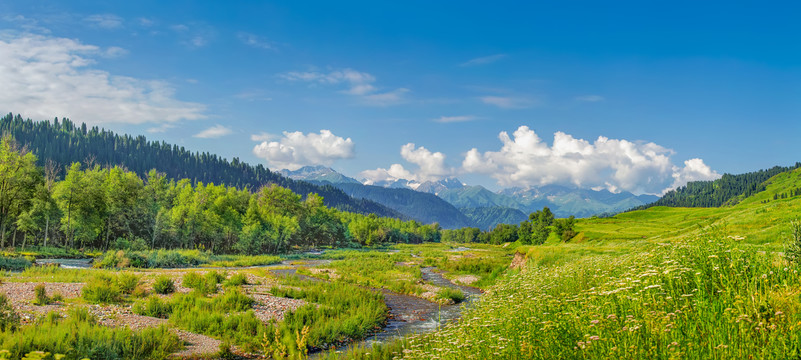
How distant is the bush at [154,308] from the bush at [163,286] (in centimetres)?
557

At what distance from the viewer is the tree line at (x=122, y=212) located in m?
56.6

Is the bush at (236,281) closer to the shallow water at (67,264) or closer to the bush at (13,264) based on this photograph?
the bush at (13,264)

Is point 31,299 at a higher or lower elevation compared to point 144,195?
lower

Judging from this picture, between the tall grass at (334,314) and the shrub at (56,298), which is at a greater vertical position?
the shrub at (56,298)

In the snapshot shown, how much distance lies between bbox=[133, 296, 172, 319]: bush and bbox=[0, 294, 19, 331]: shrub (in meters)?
5.49

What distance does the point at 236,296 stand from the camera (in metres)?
25.8

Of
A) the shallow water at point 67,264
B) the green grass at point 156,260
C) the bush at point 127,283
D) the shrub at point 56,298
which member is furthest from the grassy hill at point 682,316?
the green grass at point 156,260

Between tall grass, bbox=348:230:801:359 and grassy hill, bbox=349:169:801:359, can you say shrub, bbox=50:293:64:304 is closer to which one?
grassy hill, bbox=349:169:801:359

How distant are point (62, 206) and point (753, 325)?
84.2 m

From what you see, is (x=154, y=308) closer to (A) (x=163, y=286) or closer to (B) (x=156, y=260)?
(A) (x=163, y=286)

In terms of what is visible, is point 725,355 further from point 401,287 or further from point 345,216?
point 345,216

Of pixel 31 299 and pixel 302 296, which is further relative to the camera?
pixel 302 296

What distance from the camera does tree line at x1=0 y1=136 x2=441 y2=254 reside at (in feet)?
186

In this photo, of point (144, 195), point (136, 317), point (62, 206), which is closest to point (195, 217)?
point (144, 195)
